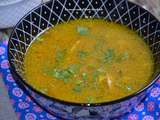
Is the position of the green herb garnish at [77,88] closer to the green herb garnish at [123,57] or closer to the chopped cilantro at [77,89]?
the chopped cilantro at [77,89]

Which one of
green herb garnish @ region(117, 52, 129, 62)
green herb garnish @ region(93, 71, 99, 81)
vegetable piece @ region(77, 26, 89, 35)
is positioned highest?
vegetable piece @ region(77, 26, 89, 35)

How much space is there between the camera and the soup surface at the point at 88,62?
1.03m

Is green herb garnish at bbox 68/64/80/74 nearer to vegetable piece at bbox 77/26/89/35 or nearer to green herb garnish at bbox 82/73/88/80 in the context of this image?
green herb garnish at bbox 82/73/88/80

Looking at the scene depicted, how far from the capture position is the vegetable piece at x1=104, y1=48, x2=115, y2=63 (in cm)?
109

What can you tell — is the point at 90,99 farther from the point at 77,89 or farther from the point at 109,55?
the point at 109,55

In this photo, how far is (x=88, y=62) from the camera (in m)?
1.09

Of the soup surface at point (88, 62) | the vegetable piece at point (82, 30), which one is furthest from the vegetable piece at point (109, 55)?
the vegetable piece at point (82, 30)

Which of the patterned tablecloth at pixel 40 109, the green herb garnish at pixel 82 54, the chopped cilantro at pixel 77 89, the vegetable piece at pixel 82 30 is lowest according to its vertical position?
the patterned tablecloth at pixel 40 109

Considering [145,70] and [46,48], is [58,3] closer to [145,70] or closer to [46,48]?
[46,48]

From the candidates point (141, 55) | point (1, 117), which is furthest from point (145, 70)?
point (1, 117)

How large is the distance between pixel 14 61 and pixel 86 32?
0.27 m

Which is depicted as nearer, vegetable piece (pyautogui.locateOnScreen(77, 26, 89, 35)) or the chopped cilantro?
the chopped cilantro

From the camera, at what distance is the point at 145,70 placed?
108 centimetres

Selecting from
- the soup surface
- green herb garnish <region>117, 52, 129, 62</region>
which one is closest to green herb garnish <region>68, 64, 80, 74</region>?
the soup surface
